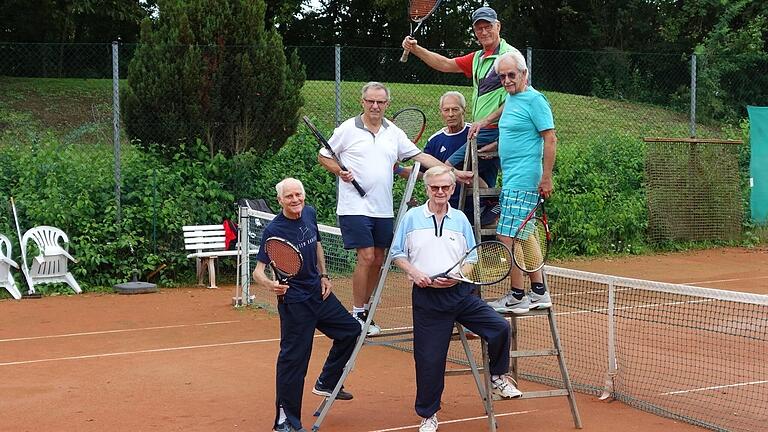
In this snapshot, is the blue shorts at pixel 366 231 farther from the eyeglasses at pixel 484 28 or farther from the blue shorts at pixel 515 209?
the eyeglasses at pixel 484 28

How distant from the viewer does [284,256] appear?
19.5 feet

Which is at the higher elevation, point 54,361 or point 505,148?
point 505,148

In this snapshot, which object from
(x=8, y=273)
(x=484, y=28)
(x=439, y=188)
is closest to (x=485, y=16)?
(x=484, y=28)

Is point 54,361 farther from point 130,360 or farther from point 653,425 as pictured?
point 653,425

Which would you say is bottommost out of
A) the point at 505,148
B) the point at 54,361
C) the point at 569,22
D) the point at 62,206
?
the point at 54,361

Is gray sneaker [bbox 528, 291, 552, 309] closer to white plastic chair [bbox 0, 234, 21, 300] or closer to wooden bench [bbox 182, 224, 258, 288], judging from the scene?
wooden bench [bbox 182, 224, 258, 288]

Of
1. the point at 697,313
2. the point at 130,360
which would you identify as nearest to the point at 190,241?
the point at 130,360

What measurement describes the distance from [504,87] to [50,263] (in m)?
7.11

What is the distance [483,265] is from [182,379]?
9.26 ft

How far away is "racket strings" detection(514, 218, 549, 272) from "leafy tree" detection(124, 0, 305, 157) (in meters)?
7.11

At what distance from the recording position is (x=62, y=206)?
480 inches

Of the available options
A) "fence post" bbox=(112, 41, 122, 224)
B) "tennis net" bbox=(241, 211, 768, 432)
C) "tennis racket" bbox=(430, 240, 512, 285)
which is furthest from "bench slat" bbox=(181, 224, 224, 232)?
"tennis racket" bbox=(430, 240, 512, 285)

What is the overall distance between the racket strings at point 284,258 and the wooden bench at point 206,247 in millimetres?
6443

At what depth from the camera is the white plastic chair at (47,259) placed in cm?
1162
